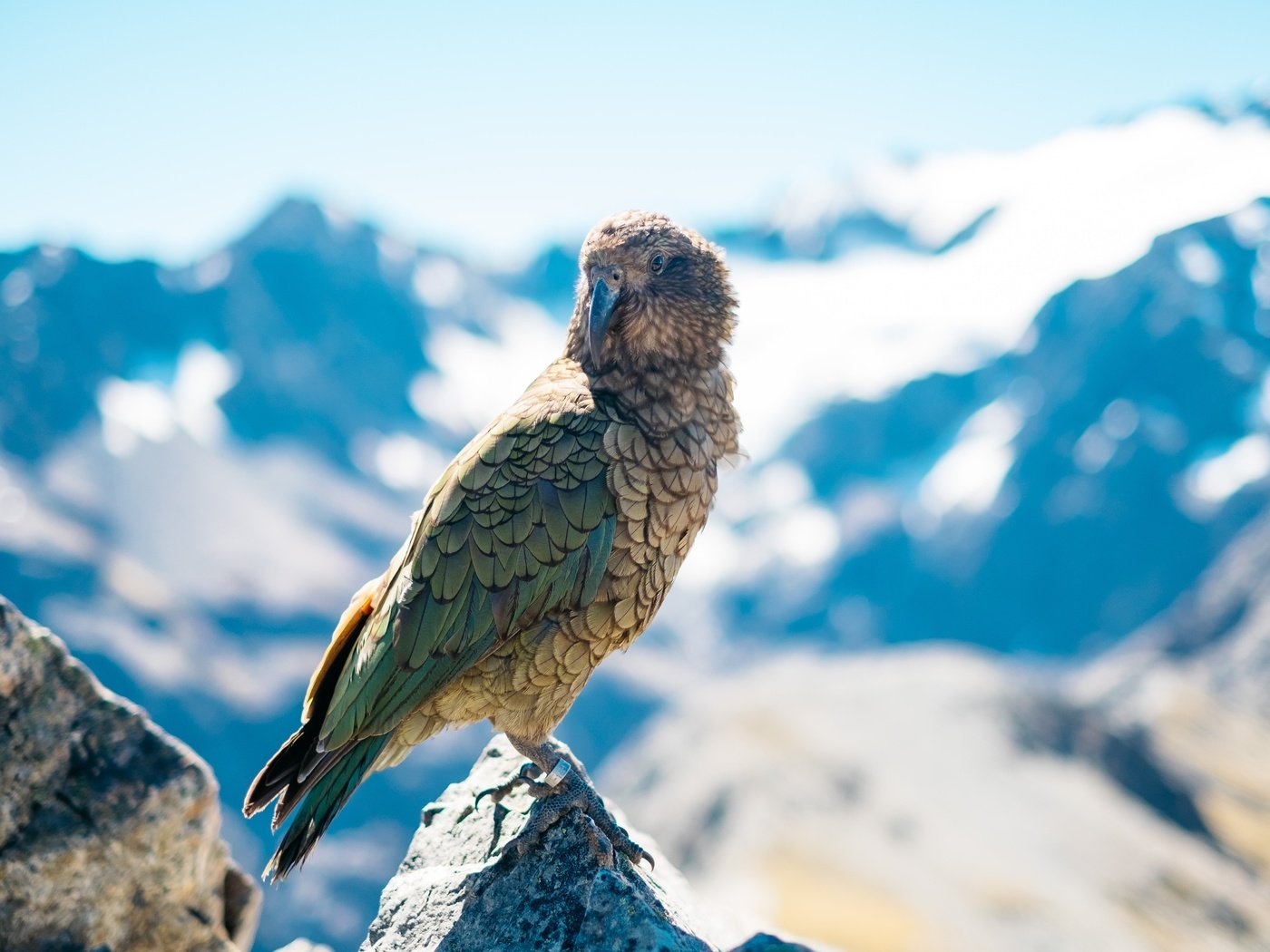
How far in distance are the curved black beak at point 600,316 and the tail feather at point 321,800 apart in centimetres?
283

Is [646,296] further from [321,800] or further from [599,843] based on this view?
[321,800]

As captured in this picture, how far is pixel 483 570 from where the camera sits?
20.3 ft

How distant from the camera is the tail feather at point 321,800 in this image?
6.12 meters

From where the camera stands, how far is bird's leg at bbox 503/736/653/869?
20.6ft

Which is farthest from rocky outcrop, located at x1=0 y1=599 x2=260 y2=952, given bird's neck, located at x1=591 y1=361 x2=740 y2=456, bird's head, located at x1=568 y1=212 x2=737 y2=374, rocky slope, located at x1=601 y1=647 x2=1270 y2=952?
rocky slope, located at x1=601 y1=647 x2=1270 y2=952

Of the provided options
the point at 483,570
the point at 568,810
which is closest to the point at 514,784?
the point at 568,810

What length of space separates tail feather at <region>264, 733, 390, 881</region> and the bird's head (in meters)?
2.92

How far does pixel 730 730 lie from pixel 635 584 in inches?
2242

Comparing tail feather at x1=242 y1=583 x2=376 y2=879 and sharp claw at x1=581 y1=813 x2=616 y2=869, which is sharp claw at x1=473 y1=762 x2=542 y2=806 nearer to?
sharp claw at x1=581 y1=813 x2=616 y2=869

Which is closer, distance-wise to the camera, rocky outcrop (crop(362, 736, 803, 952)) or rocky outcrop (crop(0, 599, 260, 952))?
rocky outcrop (crop(362, 736, 803, 952))

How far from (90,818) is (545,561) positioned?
3.54 metres

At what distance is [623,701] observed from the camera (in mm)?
199125

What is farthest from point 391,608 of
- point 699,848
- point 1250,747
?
point 1250,747

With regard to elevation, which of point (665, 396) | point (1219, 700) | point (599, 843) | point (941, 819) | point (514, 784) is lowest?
point (599, 843)
